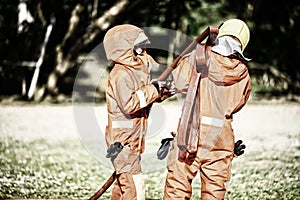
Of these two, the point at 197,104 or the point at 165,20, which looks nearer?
the point at 197,104

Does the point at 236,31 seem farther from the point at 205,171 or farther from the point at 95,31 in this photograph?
the point at 95,31

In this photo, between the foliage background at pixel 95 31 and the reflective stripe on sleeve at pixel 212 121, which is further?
the foliage background at pixel 95 31

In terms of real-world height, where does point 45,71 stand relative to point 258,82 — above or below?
above

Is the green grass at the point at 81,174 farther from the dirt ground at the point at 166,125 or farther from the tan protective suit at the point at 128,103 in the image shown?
the tan protective suit at the point at 128,103

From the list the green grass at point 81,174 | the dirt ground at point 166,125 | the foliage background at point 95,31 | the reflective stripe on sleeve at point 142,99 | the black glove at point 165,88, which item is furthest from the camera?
the foliage background at point 95,31

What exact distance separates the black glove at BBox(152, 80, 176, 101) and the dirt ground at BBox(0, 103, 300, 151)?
5367 mm

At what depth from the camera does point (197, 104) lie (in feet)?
14.4

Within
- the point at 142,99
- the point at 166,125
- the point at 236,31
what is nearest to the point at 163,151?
the point at 142,99

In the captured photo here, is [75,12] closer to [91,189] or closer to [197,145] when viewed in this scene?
[91,189]

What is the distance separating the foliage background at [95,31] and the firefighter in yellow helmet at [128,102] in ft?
31.8

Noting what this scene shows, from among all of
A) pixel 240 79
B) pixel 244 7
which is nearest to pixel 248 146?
pixel 240 79

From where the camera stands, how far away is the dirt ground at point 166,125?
38.8 ft

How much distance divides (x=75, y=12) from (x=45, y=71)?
1.79 meters

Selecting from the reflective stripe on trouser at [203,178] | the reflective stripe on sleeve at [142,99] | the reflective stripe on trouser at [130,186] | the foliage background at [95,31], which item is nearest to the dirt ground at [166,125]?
the foliage background at [95,31]
